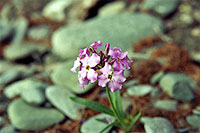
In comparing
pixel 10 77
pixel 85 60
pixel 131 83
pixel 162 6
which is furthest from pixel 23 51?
pixel 85 60

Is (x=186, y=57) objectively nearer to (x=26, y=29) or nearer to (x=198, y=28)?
(x=198, y=28)

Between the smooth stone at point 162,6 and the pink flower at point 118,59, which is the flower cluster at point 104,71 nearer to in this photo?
the pink flower at point 118,59

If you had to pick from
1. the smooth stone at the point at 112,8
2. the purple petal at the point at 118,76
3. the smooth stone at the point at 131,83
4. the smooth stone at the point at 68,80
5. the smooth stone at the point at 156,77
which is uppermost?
the smooth stone at the point at 112,8

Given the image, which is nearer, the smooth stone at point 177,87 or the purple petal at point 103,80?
the purple petal at point 103,80

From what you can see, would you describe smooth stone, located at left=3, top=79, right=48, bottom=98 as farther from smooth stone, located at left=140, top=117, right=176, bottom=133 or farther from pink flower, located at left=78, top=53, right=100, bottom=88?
pink flower, located at left=78, top=53, right=100, bottom=88

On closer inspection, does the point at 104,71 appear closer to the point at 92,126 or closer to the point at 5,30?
the point at 92,126

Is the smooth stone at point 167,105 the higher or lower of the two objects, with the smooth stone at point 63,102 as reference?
lower

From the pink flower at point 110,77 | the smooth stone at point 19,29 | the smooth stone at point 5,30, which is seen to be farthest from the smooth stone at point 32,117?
the smooth stone at point 5,30

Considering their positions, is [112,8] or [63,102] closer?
[63,102]

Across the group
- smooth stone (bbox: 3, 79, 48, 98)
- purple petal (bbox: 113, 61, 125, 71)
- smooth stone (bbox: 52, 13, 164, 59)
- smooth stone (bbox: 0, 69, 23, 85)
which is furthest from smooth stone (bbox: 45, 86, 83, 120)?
smooth stone (bbox: 52, 13, 164, 59)
